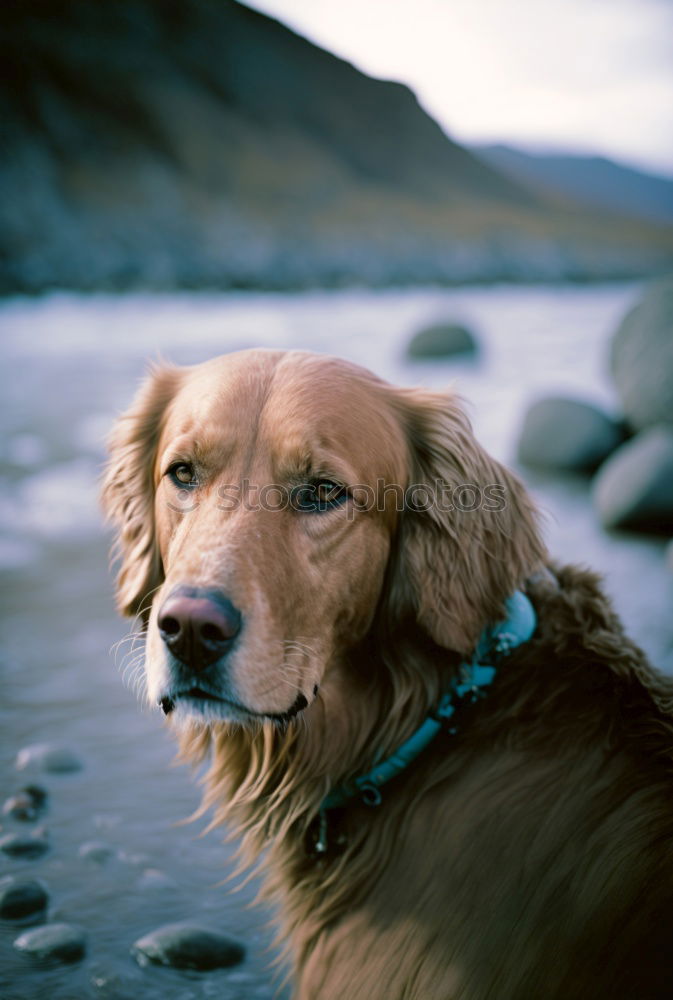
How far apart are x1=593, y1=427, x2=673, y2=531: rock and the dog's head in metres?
3.55

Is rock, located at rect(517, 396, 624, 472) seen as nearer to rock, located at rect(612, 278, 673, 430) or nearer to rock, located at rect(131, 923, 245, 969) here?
rock, located at rect(612, 278, 673, 430)

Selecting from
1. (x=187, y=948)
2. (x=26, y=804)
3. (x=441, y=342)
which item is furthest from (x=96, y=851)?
(x=441, y=342)

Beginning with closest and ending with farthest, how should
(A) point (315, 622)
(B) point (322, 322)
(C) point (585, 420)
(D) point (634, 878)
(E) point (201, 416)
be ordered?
1. (D) point (634, 878)
2. (A) point (315, 622)
3. (E) point (201, 416)
4. (C) point (585, 420)
5. (B) point (322, 322)

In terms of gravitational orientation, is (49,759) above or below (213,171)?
below

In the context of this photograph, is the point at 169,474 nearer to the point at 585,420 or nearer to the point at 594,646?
the point at 594,646

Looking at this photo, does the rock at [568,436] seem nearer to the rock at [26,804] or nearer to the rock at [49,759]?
the rock at [49,759]

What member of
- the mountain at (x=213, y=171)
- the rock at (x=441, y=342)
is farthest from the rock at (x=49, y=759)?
the mountain at (x=213, y=171)

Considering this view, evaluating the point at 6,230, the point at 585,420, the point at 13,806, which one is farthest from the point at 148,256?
the point at 13,806

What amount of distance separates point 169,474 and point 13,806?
1.59 m

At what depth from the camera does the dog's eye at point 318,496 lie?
1775 mm

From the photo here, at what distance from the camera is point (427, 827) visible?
1714 millimetres

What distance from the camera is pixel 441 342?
10.6 meters

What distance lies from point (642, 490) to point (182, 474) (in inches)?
164

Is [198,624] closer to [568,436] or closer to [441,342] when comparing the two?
[568,436]
